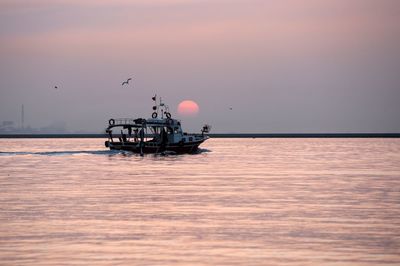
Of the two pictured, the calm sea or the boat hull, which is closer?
the calm sea

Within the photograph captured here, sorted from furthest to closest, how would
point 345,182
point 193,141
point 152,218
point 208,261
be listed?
point 193,141 < point 345,182 < point 152,218 < point 208,261

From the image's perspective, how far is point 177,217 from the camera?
35781 millimetres

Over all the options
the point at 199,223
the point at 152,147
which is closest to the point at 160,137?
the point at 152,147

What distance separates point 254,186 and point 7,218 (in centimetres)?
2358

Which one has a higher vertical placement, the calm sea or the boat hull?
the boat hull

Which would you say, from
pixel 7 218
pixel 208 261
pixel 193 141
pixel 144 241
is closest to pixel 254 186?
pixel 7 218

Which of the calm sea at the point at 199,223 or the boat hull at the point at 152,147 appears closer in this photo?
the calm sea at the point at 199,223

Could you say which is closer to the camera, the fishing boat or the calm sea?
the calm sea

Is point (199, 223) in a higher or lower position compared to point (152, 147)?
lower

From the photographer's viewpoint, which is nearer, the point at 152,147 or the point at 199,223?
the point at 199,223

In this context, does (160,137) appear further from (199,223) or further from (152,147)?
(199,223)

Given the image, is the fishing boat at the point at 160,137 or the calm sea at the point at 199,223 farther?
the fishing boat at the point at 160,137

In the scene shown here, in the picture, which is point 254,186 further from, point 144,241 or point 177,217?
point 144,241

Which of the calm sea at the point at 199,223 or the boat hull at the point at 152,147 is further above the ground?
the boat hull at the point at 152,147
